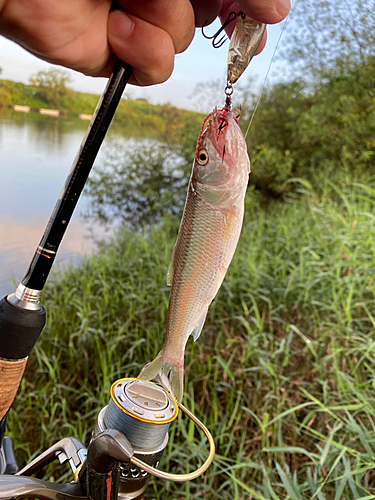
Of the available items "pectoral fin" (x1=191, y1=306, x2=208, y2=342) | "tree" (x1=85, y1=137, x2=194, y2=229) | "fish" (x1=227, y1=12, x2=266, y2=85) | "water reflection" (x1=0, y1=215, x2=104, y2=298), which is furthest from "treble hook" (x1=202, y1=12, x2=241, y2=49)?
"tree" (x1=85, y1=137, x2=194, y2=229)

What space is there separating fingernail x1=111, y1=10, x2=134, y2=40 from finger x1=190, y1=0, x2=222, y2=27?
14cm

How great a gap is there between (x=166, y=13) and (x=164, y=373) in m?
0.61

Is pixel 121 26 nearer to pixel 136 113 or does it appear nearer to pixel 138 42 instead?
pixel 138 42

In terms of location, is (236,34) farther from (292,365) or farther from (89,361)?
(89,361)

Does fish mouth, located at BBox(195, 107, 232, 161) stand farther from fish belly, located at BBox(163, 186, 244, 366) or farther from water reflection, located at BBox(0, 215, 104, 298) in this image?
water reflection, located at BBox(0, 215, 104, 298)

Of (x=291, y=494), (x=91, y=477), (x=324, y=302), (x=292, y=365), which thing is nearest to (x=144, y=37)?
(x=91, y=477)

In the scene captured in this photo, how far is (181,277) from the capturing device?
29.7 inches

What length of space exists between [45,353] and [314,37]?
5.03 m

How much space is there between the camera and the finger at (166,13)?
0.71 metres

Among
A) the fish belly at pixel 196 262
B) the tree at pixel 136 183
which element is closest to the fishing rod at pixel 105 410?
the fish belly at pixel 196 262

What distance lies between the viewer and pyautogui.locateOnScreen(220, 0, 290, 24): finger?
59 centimetres

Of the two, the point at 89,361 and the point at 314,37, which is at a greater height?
the point at 314,37

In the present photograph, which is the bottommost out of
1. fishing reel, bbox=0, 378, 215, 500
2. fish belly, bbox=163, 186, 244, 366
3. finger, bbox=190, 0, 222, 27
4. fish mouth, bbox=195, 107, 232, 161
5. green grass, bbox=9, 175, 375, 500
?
green grass, bbox=9, 175, 375, 500

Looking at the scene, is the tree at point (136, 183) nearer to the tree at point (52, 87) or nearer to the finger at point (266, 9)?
the tree at point (52, 87)
